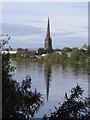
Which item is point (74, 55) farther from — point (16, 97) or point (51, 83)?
point (16, 97)

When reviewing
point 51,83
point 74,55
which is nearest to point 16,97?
point 51,83

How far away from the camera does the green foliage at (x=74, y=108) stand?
1029 millimetres

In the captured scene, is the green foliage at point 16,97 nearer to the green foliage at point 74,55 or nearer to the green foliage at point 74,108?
the green foliage at point 74,108

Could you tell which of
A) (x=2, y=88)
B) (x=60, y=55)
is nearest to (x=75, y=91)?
(x=2, y=88)

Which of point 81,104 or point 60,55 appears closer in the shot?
point 81,104

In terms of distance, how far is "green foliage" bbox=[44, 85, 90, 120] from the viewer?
103 centimetres

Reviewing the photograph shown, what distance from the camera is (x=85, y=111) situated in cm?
105

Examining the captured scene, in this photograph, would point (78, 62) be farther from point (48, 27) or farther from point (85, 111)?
point (85, 111)

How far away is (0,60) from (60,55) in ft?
33.4

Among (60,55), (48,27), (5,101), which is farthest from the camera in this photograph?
(60,55)

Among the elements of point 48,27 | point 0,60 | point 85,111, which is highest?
point 48,27

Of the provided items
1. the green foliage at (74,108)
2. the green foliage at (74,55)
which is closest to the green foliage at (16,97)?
the green foliage at (74,108)

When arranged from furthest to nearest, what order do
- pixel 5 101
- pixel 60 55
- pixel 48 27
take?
pixel 60 55, pixel 48 27, pixel 5 101

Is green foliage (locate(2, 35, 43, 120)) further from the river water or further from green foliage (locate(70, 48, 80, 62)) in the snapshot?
green foliage (locate(70, 48, 80, 62))
